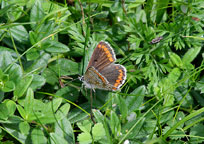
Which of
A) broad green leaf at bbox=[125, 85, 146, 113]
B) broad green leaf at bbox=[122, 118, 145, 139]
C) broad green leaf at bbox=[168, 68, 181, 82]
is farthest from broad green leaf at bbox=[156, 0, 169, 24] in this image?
broad green leaf at bbox=[122, 118, 145, 139]

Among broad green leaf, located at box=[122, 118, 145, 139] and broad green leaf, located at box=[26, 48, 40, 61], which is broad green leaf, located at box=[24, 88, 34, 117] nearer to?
broad green leaf, located at box=[26, 48, 40, 61]

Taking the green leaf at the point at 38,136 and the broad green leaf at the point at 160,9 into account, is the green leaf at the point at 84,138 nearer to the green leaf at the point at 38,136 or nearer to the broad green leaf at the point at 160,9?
the green leaf at the point at 38,136

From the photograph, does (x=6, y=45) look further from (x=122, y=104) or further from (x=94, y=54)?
(x=122, y=104)

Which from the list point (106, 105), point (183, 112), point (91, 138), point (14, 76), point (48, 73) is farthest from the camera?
point (183, 112)

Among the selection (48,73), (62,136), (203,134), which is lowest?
(203,134)

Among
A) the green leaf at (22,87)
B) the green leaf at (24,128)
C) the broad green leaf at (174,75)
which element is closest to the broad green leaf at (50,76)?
the green leaf at (22,87)

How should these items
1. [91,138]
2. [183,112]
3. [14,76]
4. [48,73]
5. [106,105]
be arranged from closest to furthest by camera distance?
[91,138] → [14,76] → [106,105] → [48,73] → [183,112]

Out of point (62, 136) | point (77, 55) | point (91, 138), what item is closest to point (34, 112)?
point (62, 136)
